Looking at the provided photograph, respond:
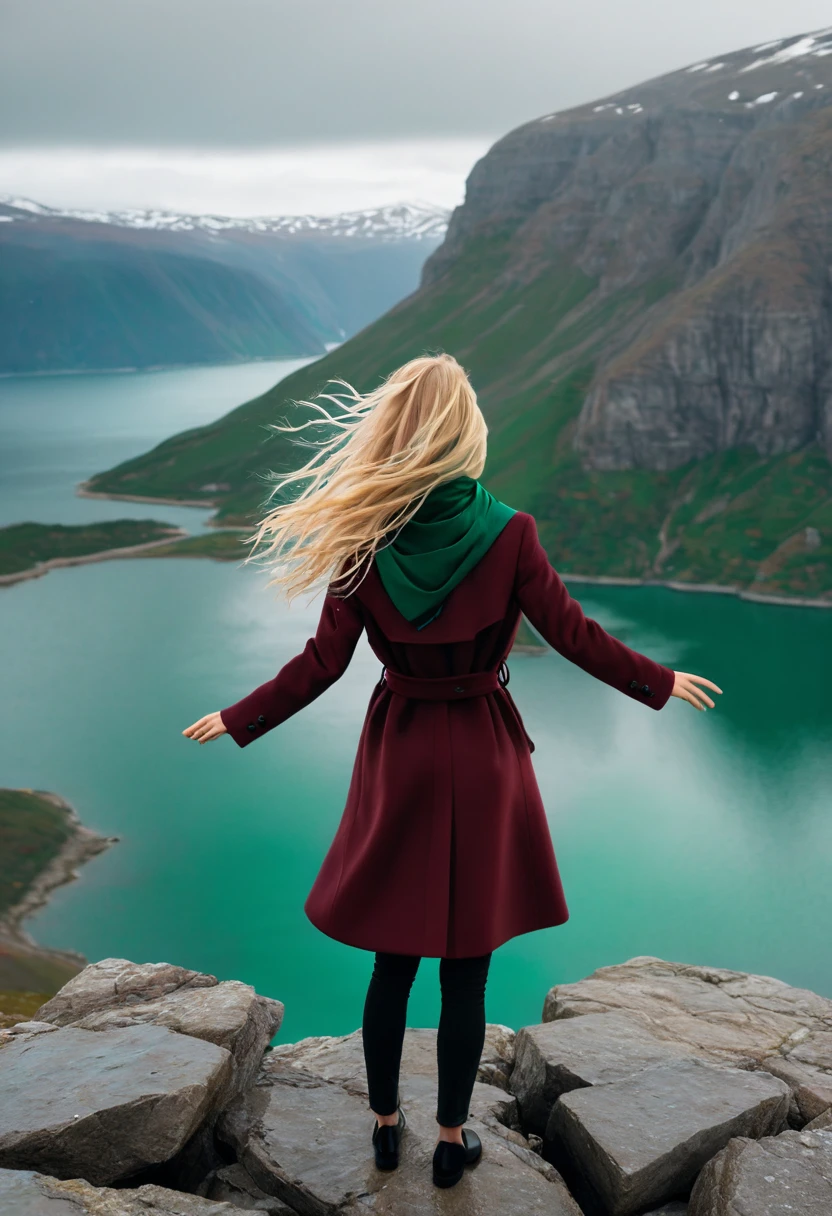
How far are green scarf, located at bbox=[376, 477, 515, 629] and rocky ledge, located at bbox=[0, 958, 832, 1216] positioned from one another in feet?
8.60

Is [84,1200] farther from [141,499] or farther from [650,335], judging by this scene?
[141,499]

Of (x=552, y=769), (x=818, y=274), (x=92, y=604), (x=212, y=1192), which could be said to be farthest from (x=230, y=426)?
(x=212, y=1192)

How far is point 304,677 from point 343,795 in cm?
3853

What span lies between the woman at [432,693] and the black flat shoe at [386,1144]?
16mm

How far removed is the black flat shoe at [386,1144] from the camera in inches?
211

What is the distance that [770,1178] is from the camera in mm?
4918

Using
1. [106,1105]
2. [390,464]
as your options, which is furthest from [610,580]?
[106,1105]

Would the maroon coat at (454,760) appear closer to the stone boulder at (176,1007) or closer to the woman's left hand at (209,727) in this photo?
the woman's left hand at (209,727)

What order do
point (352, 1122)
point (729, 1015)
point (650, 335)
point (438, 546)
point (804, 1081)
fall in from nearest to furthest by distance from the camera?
point (438, 546)
point (352, 1122)
point (804, 1081)
point (729, 1015)
point (650, 335)

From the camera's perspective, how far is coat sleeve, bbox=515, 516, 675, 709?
5004mm

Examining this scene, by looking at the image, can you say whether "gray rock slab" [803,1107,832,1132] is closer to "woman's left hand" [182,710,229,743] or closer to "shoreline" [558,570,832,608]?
"woman's left hand" [182,710,229,743]

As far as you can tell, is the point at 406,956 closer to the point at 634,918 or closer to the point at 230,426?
the point at 634,918

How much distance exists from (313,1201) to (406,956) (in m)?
1.26

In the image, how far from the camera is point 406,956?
5188 mm
